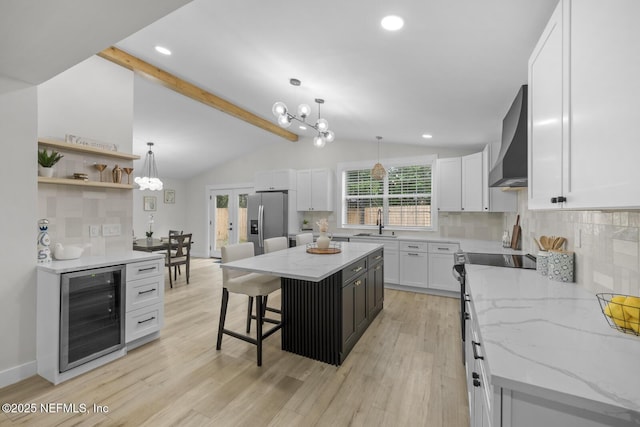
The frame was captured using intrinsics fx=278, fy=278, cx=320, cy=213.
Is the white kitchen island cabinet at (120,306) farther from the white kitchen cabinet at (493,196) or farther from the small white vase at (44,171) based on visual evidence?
the white kitchen cabinet at (493,196)

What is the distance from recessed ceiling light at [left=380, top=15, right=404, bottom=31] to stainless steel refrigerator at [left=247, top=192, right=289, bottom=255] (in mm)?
4217

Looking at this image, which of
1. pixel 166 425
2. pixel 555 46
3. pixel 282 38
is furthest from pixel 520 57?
pixel 166 425

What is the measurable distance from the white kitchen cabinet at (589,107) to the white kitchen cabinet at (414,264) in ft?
10.2

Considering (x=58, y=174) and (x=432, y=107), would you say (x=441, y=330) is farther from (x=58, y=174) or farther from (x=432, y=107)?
(x=58, y=174)

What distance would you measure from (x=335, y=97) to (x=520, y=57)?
6.27 ft

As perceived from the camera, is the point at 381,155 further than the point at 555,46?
Yes

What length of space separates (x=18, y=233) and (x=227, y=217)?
5.50 meters

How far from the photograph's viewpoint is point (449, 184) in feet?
14.8

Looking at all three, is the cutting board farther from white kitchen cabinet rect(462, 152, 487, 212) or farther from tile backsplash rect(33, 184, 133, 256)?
tile backsplash rect(33, 184, 133, 256)

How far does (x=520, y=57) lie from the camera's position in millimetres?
1915

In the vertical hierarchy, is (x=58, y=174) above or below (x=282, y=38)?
below

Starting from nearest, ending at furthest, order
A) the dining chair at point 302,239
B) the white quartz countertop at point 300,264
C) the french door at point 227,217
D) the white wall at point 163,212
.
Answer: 1. the white quartz countertop at point 300,264
2. the dining chair at point 302,239
3. the white wall at point 163,212
4. the french door at point 227,217

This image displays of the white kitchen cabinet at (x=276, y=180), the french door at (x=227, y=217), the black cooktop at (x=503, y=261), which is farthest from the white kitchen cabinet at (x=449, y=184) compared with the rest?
the french door at (x=227, y=217)

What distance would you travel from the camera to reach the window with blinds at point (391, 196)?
16.7 feet
